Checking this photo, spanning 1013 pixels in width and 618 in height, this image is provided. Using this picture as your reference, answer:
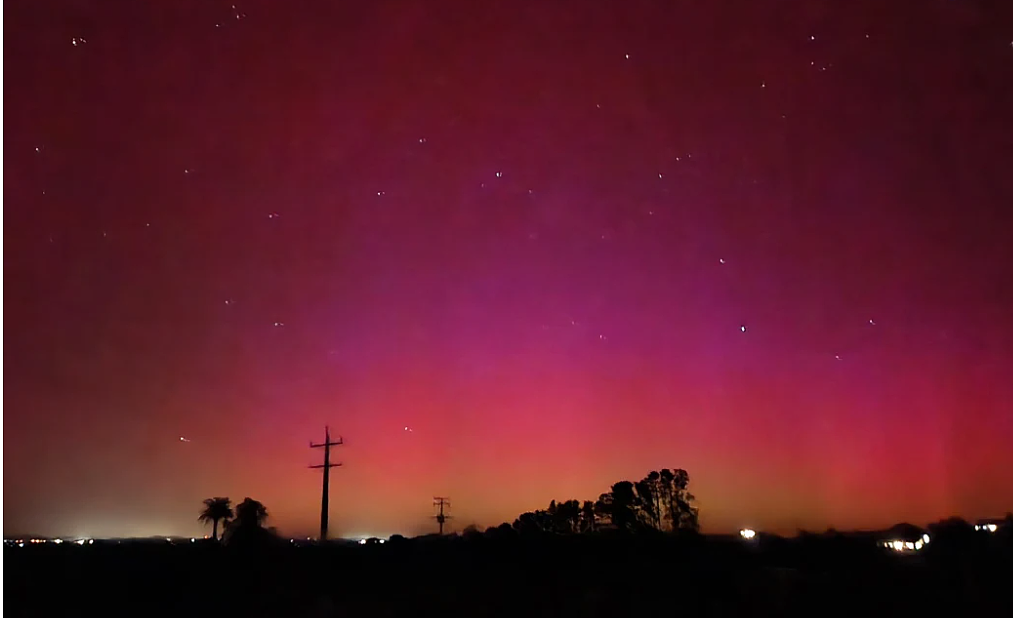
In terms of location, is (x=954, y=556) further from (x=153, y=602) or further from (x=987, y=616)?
(x=153, y=602)

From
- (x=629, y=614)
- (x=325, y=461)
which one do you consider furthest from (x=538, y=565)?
(x=325, y=461)

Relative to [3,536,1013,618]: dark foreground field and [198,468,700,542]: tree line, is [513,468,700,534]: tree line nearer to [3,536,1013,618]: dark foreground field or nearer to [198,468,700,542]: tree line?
[198,468,700,542]: tree line

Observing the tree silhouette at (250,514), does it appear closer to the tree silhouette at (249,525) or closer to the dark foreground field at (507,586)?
the tree silhouette at (249,525)

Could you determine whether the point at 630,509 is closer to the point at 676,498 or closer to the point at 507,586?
the point at 676,498

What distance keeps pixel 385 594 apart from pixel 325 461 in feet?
91.6

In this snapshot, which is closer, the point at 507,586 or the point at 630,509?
the point at 507,586

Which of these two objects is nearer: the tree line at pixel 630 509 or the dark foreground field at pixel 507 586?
the dark foreground field at pixel 507 586

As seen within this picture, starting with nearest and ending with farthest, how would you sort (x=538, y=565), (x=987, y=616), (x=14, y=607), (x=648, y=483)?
1. (x=987, y=616)
2. (x=14, y=607)
3. (x=538, y=565)
4. (x=648, y=483)

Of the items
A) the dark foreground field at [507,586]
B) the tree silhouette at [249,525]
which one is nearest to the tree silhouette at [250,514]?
the tree silhouette at [249,525]

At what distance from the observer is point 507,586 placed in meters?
18.3

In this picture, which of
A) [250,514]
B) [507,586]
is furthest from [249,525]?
[507,586]

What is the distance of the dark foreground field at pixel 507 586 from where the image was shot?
14383 millimetres

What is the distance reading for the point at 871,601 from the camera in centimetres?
1493

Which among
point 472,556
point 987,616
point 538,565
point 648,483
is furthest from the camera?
point 648,483
